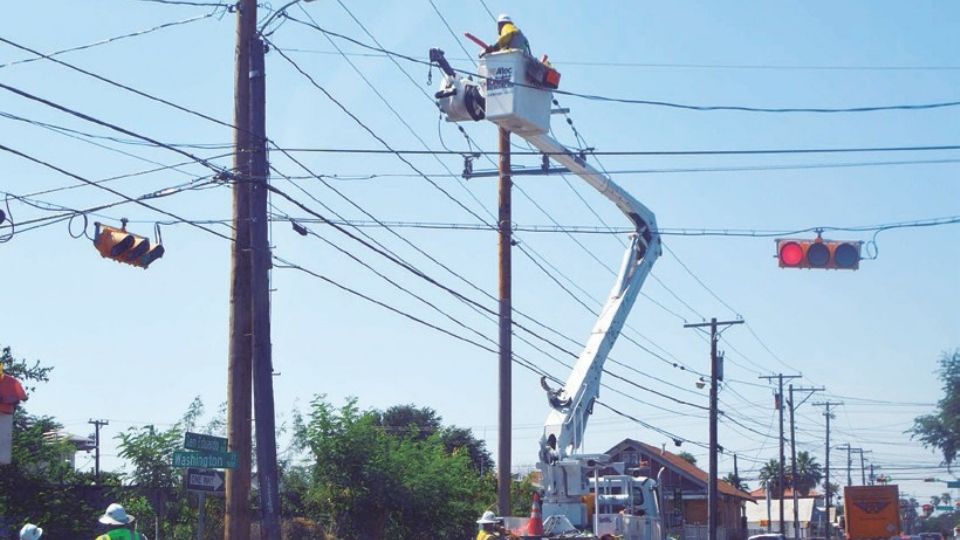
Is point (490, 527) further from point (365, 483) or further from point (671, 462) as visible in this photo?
point (671, 462)

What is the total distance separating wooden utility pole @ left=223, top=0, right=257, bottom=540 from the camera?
15945 millimetres

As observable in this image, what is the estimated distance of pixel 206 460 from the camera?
1502 cm

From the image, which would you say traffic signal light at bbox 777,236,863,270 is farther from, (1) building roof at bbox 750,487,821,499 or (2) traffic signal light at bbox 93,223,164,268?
(1) building roof at bbox 750,487,821,499

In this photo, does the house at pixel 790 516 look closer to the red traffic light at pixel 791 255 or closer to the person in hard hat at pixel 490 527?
the red traffic light at pixel 791 255

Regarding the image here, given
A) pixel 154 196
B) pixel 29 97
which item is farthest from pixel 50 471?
pixel 29 97

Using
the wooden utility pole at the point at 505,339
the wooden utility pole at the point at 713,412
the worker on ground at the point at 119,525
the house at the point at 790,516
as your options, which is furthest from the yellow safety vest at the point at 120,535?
the house at the point at 790,516

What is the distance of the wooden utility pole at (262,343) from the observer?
51.6 feet

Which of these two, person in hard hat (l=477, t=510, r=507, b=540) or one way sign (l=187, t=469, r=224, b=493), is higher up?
one way sign (l=187, t=469, r=224, b=493)

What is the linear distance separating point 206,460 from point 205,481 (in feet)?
0.96

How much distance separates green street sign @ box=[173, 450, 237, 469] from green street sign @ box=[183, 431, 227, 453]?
0.06 metres

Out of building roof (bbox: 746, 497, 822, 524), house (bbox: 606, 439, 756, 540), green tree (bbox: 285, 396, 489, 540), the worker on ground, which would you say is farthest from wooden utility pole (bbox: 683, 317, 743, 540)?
building roof (bbox: 746, 497, 822, 524)

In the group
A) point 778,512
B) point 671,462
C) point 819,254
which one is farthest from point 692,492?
point 819,254

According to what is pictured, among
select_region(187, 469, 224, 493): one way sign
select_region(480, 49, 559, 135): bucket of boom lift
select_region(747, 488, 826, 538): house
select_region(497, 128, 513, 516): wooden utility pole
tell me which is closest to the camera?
select_region(187, 469, 224, 493): one way sign

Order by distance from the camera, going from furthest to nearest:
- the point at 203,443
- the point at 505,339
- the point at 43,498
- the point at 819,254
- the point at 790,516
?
the point at 790,516, the point at 505,339, the point at 43,498, the point at 819,254, the point at 203,443
